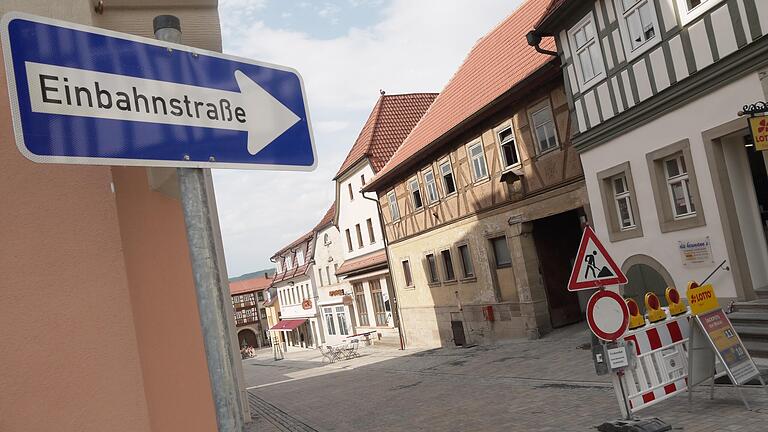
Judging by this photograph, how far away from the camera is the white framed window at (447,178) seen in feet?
69.8

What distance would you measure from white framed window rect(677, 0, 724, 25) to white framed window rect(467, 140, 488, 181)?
9.17 meters

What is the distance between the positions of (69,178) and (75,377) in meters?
0.81

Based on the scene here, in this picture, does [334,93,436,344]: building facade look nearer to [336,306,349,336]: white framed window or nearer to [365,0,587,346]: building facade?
[336,306,349,336]: white framed window

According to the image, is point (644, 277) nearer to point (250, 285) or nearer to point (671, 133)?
point (671, 133)

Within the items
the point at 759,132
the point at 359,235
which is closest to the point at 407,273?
the point at 359,235

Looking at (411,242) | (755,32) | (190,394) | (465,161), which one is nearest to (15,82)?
(190,394)

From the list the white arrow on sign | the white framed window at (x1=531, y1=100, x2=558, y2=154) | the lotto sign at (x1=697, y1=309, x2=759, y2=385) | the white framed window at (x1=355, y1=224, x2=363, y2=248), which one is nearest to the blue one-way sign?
the white arrow on sign

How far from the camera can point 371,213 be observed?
29672 millimetres

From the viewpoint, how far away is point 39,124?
1.45m

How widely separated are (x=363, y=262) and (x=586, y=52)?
20.1 m

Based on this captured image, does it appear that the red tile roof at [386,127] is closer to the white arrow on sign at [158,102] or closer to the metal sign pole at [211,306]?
the white arrow on sign at [158,102]

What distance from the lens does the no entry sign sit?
653 cm

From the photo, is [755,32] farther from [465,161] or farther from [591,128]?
[465,161]

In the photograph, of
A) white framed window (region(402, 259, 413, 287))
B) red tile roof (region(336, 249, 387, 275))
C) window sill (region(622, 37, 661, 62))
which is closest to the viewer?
window sill (region(622, 37, 661, 62))
